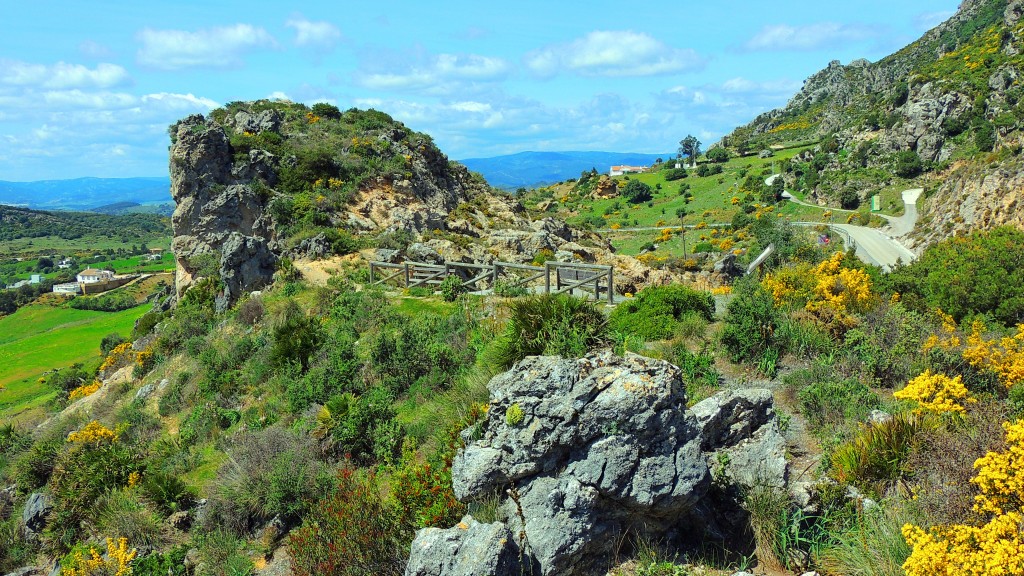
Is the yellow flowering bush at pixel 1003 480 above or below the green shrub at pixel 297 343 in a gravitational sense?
above

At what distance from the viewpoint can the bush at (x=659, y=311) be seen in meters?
10.6

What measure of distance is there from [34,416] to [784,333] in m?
29.2

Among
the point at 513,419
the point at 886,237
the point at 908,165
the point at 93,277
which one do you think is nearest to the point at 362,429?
the point at 513,419

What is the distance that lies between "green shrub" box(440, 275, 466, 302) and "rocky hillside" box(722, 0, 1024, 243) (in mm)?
38332

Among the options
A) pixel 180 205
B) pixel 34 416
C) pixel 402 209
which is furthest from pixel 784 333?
pixel 34 416

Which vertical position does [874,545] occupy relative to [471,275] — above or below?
below

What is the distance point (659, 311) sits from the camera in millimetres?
11156

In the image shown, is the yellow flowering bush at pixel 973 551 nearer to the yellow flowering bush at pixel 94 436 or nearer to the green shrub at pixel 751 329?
the green shrub at pixel 751 329

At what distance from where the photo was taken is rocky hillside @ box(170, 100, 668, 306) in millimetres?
23453

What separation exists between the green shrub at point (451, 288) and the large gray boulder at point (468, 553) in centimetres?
1124

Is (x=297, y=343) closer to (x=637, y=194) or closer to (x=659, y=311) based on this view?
(x=659, y=311)

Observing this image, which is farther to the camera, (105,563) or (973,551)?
(105,563)

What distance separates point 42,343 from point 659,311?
84.0m

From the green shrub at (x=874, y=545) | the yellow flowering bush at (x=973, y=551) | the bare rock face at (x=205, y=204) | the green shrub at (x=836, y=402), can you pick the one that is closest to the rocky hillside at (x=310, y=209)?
the bare rock face at (x=205, y=204)
